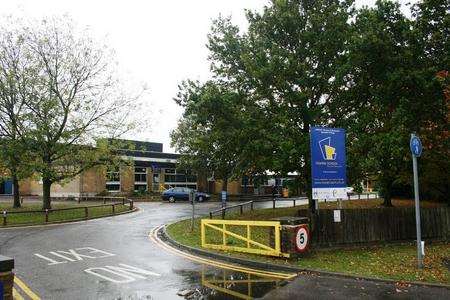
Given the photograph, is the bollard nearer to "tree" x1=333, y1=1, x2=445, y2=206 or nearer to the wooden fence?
the wooden fence

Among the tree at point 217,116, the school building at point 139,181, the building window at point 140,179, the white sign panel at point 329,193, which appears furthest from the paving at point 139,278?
the building window at point 140,179

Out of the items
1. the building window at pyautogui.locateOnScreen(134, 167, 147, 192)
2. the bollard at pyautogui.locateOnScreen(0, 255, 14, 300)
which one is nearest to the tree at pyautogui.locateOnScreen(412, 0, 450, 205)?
the bollard at pyautogui.locateOnScreen(0, 255, 14, 300)

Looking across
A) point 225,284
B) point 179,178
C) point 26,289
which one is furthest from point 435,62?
point 179,178

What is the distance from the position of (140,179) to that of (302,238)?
41249 mm

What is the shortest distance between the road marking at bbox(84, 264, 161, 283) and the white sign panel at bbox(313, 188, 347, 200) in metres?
5.68

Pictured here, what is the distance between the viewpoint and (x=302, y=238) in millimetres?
13242

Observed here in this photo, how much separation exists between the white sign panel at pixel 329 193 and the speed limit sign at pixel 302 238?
1135 millimetres

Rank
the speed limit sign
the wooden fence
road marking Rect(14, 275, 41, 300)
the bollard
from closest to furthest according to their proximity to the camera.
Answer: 1. the bollard
2. road marking Rect(14, 275, 41, 300)
3. the speed limit sign
4. the wooden fence

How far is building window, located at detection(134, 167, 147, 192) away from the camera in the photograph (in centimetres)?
5206

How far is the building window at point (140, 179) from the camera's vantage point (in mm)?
52062

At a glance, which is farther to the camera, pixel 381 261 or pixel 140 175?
pixel 140 175

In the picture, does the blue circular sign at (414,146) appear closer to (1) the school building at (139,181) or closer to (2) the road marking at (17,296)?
(2) the road marking at (17,296)

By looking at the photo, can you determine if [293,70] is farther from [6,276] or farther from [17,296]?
[6,276]

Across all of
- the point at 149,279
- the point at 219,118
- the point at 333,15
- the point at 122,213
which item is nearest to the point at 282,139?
the point at 219,118
